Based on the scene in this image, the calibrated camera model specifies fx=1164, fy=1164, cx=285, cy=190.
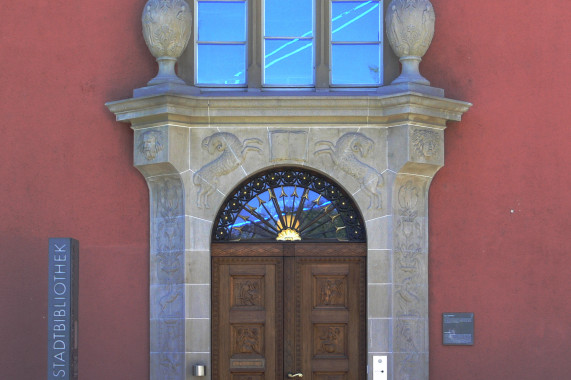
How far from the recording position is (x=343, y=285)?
510 inches

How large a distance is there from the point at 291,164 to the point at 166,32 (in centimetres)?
199

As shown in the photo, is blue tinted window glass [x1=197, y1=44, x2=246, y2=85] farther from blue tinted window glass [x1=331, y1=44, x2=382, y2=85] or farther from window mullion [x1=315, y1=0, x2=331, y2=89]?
blue tinted window glass [x1=331, y1=44, x2=382, y2=85]

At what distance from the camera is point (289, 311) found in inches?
507

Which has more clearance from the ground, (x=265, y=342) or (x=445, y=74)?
(x=445, y=74)

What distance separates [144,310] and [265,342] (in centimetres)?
138

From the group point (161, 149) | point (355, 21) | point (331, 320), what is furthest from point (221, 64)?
point (331, 320)

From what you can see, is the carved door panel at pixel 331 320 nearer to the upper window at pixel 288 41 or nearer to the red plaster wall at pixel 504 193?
the red plaster wall at pixel 504 193

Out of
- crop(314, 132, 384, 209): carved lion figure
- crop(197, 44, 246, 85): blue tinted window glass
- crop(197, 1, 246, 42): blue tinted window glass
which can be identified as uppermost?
crop(197, 1, 246, 42): blue tinted window glass

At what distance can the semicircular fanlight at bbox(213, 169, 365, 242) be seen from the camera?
514 inches

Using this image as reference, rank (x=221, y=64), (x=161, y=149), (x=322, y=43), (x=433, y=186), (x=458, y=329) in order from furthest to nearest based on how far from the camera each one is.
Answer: (x=221, y=64)
(x=322, y=43)
(x=433, y=186)
(x=458, y=329)
(x=161, y=149)

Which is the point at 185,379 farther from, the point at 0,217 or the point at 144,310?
the point at 0,217

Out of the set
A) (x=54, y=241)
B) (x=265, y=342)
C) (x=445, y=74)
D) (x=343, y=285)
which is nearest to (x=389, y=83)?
(x=445, y=74)

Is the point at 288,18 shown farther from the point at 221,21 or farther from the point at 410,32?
the point at 410,32

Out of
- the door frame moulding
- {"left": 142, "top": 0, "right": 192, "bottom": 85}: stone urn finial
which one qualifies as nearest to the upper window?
{"left": 142, "top": 0, "right": 192, "bottom": 85}: stone urn finial
